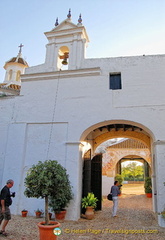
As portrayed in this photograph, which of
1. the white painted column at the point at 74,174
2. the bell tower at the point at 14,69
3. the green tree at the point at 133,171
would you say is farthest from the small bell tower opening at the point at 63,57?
the green tree at the point at 133,171

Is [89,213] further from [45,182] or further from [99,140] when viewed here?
[99,140]

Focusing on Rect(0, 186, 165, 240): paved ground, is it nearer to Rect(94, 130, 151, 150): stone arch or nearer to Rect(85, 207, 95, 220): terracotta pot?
Rect(85, 207, 95, 220): terracotta pot

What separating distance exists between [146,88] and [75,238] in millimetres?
6258

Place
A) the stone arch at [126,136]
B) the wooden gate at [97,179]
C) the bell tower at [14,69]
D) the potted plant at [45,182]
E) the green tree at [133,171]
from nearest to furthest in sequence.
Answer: the potted plant at [45,182]
the wooden gate at [97,179]
the stone arch at [126,136]
the bell tower at [14,69]
the green tree at [133,171]

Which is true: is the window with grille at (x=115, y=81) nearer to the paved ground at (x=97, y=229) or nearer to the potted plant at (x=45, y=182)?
the potted plant at (x=45, y=182)

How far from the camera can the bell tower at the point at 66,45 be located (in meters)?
10.0

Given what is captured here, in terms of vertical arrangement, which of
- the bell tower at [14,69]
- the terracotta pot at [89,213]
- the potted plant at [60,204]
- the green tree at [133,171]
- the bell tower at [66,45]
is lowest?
the terracotta pot at [89,213]

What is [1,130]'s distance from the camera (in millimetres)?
9922

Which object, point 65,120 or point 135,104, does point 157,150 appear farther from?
point 65,120

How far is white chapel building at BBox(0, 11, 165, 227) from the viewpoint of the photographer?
846cm

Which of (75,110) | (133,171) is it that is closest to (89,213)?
(75,110)

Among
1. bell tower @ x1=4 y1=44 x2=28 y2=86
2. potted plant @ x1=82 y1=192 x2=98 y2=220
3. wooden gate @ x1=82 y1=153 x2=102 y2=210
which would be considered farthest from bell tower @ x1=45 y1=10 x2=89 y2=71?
bell tower @ x1=4 y1=44 x2=28 y2=86

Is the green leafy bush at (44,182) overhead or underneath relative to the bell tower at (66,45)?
underneath

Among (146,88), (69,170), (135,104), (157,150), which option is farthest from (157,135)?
(69,170)
